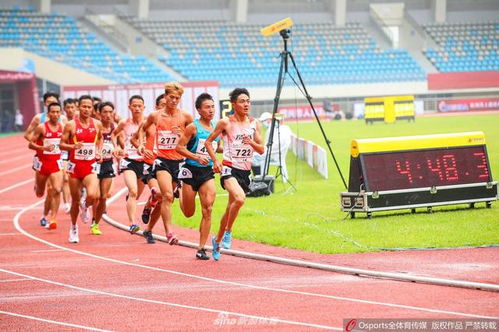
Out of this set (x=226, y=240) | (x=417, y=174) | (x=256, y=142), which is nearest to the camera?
(x=256, y=142)

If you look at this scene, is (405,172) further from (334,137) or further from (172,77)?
(172,77)

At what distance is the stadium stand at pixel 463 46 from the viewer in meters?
73.3

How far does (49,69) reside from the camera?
198ft

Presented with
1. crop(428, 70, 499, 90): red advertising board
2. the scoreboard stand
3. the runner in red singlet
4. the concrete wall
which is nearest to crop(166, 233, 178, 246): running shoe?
the scoreboard stand

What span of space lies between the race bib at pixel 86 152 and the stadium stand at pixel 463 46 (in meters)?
59.3

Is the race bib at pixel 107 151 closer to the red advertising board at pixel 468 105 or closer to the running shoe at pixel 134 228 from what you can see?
the running shoe at pixel 134 228

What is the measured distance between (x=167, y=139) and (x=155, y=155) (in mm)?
1288

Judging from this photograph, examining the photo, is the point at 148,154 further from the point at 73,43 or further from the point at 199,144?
the point at 73,43

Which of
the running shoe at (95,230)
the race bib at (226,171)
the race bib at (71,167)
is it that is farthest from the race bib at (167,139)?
the running shoe at (95,230)

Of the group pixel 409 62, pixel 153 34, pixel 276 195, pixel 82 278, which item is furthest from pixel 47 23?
pixel 82 278

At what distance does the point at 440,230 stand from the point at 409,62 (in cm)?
6551

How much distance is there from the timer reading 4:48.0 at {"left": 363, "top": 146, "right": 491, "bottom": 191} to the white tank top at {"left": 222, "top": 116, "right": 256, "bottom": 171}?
11.4ft

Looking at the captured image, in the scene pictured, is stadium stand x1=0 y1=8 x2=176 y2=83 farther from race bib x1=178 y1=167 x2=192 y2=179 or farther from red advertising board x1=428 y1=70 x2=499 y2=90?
race bib x1=178 y1=167 x2=192 y2=179

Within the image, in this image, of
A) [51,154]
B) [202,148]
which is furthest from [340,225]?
[51,154]
